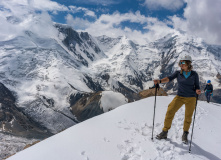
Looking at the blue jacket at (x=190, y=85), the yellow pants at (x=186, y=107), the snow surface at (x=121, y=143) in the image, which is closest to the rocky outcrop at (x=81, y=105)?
the snow surface at (x=121, y=143)

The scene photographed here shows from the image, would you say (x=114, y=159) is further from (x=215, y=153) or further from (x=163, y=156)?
(x=215, y=153)

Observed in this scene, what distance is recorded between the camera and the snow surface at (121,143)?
620 cm

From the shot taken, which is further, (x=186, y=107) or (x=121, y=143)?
(x=186, y=107)

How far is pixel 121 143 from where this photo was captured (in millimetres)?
7059

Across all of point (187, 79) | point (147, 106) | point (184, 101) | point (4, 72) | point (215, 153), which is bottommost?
point (4, 72)

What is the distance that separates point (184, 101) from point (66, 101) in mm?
161852

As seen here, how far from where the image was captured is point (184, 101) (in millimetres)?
7500

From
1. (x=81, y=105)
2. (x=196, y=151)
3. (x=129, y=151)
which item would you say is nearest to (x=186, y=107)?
(x=196, y=151)

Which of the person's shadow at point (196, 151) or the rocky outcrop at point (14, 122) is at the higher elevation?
the person's shadow at point (196, 151)

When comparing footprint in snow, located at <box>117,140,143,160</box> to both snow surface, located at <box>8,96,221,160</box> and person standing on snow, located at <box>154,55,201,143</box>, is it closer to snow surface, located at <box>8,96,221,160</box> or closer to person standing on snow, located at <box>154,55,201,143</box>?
snow surface, located at <box>8,96,221,160</box>

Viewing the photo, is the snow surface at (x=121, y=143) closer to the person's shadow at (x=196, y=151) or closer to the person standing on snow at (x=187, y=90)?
the person's shadow at (x=196, y=151)

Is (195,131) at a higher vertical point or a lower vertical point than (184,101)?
lower

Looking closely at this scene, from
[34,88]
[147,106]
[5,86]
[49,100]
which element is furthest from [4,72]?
[147,106]

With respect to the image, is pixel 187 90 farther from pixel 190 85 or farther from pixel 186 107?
pixel 186 107
